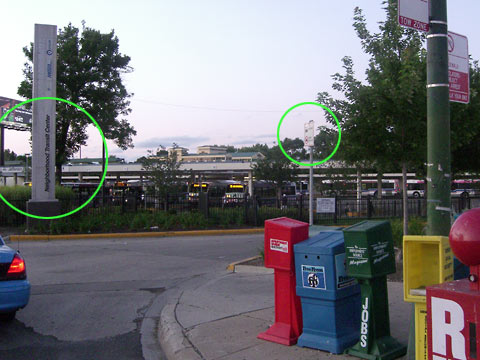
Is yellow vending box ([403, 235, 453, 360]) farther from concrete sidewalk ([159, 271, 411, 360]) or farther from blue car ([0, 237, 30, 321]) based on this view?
blue car ([0, 237, 30, 321])

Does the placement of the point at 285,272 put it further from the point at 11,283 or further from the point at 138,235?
the point at 138,235

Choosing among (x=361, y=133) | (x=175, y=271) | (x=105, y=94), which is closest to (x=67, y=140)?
(x=105, y=94)

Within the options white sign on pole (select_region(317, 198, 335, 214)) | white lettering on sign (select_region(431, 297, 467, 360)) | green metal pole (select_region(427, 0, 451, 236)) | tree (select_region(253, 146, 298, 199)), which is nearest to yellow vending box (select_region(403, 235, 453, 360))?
green metal pole (select_region(427, 0, 451, 236))

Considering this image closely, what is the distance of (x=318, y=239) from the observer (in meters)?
5.54

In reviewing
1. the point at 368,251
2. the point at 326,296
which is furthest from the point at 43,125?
the point at 368,251

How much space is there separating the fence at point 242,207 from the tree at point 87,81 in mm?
5490

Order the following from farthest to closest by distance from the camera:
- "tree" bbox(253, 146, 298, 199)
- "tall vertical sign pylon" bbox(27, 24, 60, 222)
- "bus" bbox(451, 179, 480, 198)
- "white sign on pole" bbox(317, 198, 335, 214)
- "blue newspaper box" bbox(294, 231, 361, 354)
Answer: "tree" bbox(253, 146, 298, 199)
"bus" bbox(451, 179, 480, 198)
"white sign on pole" bbox(317, 198, 335, 214)
"tall vertical sign pylon" bbox(27, 24, 60, 222)
"blue newspaper box" bbox(294, 231, 361, 354)

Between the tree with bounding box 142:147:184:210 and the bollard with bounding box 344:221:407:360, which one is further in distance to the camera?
the tree with bounding box 142:147:184:210

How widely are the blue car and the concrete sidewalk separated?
6.32 feet

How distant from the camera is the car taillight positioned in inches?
252

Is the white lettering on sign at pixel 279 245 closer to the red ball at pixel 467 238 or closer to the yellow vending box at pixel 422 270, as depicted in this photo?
the yellow vending box at pixel 422 270

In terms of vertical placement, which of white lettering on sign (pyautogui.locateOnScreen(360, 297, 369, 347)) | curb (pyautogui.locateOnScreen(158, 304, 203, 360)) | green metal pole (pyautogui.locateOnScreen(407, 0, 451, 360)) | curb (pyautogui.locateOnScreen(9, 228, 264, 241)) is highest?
green metal pole (pyautogui.locateOnScreen(407, 0, 451, 360))

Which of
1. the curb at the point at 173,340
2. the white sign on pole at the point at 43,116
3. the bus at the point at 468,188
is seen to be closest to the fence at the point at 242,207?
the white sign on pole at the point at 43,116

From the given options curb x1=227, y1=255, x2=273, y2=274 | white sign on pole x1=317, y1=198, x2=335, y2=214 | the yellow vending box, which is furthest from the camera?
white sign on pole x1=317, y1=198, x2=335, y2=214
